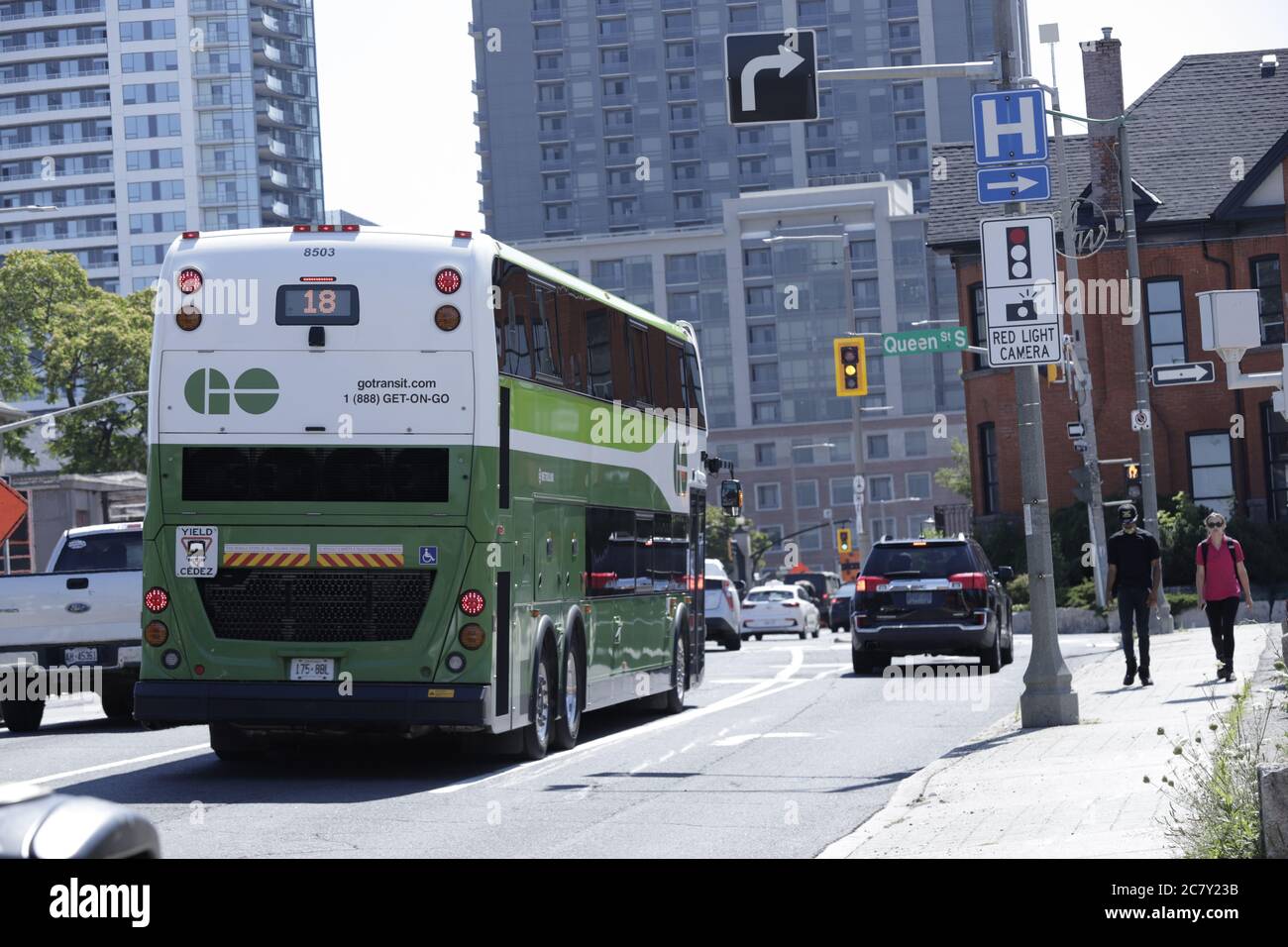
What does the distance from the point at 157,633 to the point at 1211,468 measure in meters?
40.5

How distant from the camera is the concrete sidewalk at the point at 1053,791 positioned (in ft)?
30.1

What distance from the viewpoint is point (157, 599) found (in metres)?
14.1

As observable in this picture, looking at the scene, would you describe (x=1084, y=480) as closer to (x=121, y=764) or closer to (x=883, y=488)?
(x=121, y=764)

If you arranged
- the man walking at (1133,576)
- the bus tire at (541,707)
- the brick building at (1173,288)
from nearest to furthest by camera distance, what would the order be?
1. the bus tire at (541,707)
2. the man walking at (1133,576)
3. the brick building at (1173,288)

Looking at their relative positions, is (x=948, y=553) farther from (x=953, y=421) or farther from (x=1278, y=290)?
(x=953, y=421)

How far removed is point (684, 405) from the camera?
71.5 ft

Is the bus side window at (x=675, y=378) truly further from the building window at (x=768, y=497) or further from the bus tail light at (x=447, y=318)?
the building window at (x=768, y=497)

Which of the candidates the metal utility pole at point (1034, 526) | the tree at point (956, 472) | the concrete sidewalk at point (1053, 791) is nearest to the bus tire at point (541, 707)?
the concrete sidewalk at point (1053, 791)

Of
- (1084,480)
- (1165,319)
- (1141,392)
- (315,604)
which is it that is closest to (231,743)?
(315,604)

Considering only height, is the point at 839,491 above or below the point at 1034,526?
above

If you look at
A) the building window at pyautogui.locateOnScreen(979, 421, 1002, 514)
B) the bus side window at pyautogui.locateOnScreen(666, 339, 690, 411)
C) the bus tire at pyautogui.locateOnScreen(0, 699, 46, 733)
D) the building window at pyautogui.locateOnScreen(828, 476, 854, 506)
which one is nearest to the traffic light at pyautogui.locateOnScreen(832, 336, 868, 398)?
the building window at pyautogui.locateOnScreen(979, 421, 1002, 514)

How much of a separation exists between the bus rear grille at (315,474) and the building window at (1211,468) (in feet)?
129

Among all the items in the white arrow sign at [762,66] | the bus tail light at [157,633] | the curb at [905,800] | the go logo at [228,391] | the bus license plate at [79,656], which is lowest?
the curb at [905,800]

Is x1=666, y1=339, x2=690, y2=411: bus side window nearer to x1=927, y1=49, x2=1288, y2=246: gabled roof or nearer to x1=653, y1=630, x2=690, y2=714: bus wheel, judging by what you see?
x1=653, y1=630, x2=690, y2=714: bus wheel
